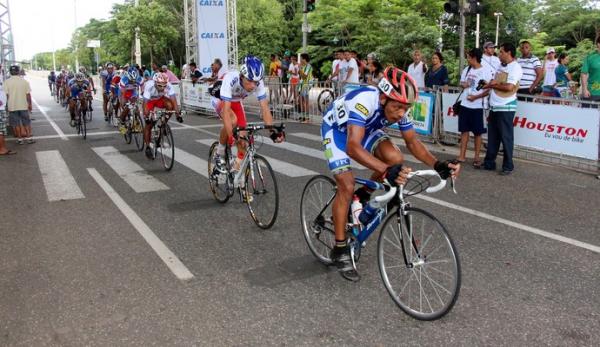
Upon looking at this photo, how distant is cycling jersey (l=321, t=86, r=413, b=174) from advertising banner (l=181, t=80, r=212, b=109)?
15527 mm

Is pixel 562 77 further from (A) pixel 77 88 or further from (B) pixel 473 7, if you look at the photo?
(A) pixel 77 88

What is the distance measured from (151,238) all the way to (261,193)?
1.31 meters

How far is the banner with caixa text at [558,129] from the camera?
28.7 ft

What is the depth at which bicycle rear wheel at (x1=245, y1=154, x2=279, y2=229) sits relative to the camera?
19.6ft

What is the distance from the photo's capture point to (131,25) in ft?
171

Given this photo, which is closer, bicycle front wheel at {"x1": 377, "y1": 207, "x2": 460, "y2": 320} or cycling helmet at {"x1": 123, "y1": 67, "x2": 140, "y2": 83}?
bicycle front wheel at {"x1": 377, "y1": 207, "x2": 460, "y2": 320}

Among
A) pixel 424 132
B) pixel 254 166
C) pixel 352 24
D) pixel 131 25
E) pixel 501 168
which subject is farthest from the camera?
pixel 131 25

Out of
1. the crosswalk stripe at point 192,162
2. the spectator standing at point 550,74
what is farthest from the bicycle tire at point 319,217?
the spectator standing at point 550,74

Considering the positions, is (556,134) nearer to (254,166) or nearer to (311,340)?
(254,166)

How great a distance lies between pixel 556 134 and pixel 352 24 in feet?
96.3

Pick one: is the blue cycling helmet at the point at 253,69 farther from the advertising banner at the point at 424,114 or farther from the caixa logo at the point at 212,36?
the caixa logo at the point at 212,36

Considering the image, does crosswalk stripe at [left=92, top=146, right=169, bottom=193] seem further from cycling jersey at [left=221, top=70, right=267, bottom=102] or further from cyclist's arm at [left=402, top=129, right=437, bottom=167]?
cyclist's arm at [left=402, top=129, right=437, bottom=167]

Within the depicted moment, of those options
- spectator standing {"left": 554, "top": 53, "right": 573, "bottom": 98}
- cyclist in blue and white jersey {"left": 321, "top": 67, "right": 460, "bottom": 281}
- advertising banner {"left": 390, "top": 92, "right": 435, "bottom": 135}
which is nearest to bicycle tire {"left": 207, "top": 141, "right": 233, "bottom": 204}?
cyclist in blue and white jersey {"left": 321, "top": 67, "right": 460, "bottom": 281}

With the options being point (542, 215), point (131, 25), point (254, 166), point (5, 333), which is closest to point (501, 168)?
point (542, 215)
